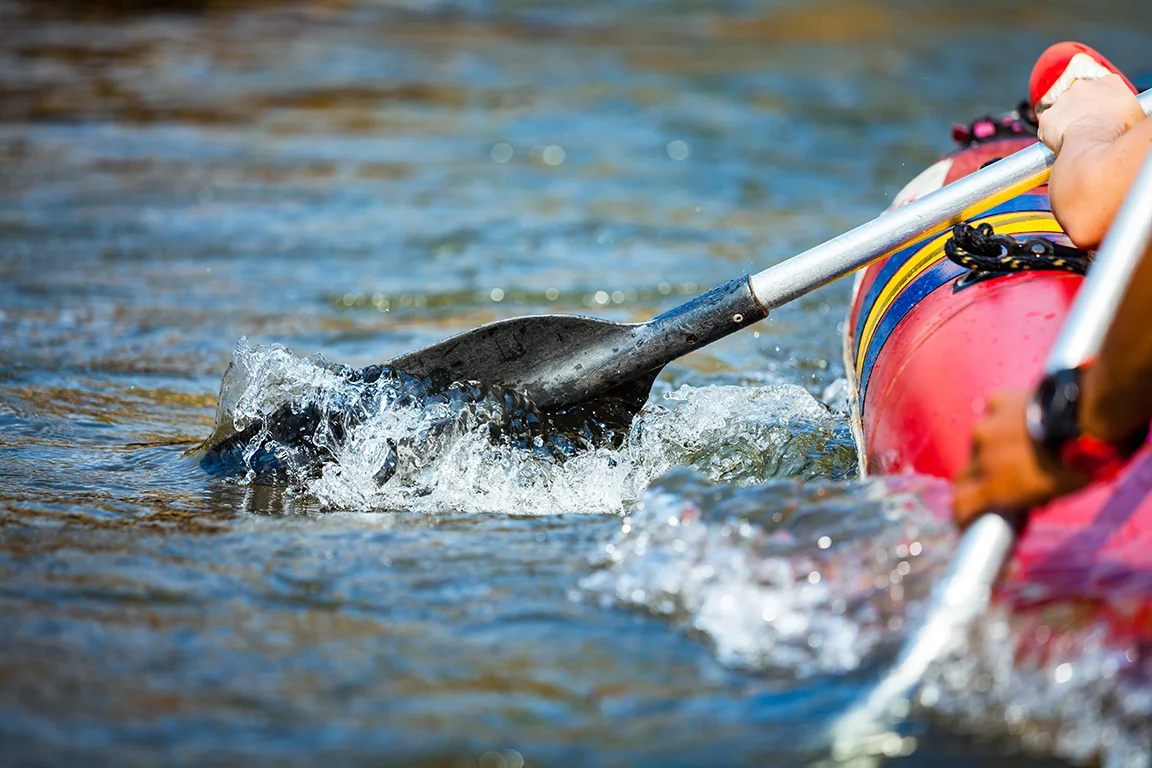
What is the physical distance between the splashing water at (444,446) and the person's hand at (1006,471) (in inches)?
48.9

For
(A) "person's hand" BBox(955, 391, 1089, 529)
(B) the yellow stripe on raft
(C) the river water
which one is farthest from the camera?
(B) the yellow stripe on raft

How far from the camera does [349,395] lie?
3.31m

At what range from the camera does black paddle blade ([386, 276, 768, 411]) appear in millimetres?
3375

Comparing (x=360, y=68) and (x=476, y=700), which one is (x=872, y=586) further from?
(x=360, y=68)

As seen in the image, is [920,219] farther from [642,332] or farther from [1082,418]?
[1082,418]

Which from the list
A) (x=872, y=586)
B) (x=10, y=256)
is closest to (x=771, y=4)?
(x=10, y=256)

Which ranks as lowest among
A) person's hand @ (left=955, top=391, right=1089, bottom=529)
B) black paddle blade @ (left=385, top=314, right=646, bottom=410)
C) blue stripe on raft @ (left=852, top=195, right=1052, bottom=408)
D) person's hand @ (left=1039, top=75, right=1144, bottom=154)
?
person's hand @ (left=955, top=391, right=1089, bottom=529)

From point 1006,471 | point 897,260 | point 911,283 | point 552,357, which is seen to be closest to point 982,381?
point 1006,471

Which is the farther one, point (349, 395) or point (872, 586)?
point (349, 395)

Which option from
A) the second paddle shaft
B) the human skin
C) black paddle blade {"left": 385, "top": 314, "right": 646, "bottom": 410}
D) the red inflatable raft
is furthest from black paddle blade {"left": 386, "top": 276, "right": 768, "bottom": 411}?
the human skin

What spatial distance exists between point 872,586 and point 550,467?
119 centimetres

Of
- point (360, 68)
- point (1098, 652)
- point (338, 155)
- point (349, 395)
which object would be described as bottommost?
point (1098, 652)


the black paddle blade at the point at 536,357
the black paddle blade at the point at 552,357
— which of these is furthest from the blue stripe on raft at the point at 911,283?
the black paddle blade at the point at 536,357

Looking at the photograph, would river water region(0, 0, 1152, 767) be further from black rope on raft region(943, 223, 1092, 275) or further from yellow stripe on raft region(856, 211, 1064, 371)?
black rope on raft region(943, 223, 1092, 275)
